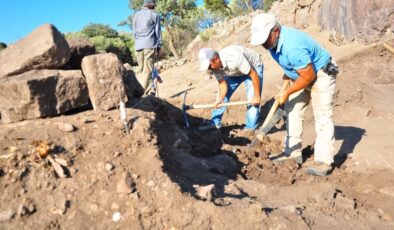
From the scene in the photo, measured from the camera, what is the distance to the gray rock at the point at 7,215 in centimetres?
244

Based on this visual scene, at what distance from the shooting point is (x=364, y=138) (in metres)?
5.33

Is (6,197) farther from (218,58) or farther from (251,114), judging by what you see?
(251,114)

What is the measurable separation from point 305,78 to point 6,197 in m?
2.77

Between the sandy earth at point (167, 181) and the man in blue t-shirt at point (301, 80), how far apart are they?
0.26 metres

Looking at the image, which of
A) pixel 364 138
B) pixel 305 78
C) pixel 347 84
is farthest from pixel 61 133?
pixel 347 84

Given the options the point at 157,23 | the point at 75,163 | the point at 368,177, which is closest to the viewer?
the point at 75,163

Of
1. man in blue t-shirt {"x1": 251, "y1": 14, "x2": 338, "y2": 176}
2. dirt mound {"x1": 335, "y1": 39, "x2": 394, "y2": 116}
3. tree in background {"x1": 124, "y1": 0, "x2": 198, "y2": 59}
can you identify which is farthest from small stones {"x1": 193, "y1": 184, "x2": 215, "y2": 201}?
tree in background {"x1": 124, "y1": 0, "x2": 198, "y2": 59}

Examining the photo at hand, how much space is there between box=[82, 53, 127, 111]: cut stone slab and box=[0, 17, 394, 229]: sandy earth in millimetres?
155

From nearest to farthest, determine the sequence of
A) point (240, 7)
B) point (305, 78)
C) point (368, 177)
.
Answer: point (305, 78)
point (368, 177)
point (240, 7)

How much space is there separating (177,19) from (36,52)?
21613 mm

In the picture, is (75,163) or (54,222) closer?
(54,222)

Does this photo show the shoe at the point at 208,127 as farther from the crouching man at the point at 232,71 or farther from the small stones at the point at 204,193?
the small stones at the point at 204,193

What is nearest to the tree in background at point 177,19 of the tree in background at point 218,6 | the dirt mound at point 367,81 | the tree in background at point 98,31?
the tree in background at point 218,6

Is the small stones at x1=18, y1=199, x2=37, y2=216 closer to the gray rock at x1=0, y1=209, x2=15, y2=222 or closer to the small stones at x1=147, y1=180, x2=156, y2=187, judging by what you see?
the gray rock at x1=0, y1=209, x2=15, y2=222
